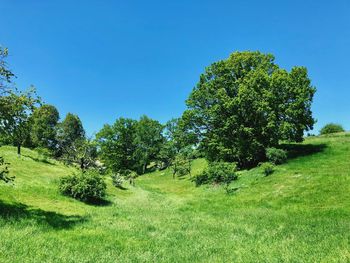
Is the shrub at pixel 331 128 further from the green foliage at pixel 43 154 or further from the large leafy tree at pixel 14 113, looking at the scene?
the large leafy tree at pixel 14 113

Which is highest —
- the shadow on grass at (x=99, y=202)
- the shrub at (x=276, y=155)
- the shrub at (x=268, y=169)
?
the shrub at (x=276, y=155)

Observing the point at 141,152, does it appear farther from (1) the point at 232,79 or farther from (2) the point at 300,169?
(2) the point at 300,169

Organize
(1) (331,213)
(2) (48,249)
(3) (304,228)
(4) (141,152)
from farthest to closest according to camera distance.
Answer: (4) (141,152) → (1) (331,213) → (3) (304,228) → (2) (48,249)

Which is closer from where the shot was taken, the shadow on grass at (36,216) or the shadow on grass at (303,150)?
the shadow on grass at (36,216)

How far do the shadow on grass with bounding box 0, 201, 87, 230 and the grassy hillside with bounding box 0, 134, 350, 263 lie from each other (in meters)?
0.05

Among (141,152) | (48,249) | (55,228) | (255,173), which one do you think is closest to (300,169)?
(255,173)

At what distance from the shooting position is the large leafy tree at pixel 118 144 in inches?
3942

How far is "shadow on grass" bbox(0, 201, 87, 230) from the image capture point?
16.1 metres

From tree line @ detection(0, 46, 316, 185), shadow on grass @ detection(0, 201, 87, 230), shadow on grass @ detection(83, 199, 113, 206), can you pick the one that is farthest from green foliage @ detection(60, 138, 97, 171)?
shadow on grass @ detection(0, 201, 87, 230)

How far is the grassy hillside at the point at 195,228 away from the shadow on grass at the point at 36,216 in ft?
0.16

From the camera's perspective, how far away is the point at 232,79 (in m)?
52.1

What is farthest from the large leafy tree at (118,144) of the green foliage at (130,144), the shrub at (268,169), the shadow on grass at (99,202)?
the shadow on grass at (99,202)

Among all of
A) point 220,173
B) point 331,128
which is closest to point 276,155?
point 220,173

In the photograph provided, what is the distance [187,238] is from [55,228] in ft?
19.8
